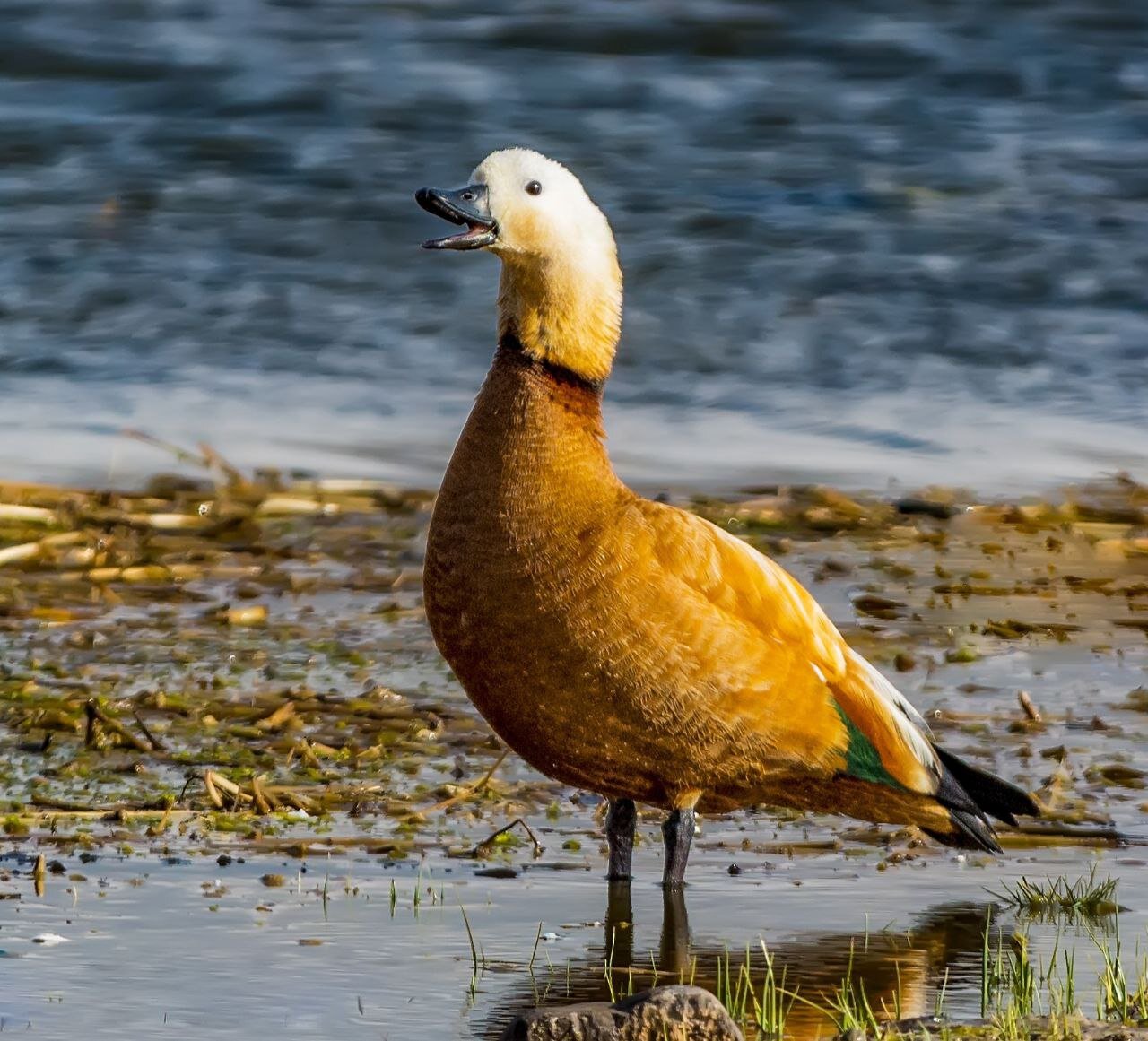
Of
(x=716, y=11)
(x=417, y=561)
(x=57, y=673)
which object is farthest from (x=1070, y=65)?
(x=57, y=673)

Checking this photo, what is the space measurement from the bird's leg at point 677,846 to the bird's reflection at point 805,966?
0.39ft

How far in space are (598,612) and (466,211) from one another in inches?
→ 39.4

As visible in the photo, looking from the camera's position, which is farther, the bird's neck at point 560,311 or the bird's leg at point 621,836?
the bird's leg at point 621,836

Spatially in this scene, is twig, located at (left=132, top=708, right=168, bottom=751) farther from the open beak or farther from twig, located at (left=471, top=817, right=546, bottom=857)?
the open beak

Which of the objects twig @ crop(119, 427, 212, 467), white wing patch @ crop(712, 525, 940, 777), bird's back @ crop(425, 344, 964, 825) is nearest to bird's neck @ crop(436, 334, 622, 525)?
bird's back @ crop(425, 344, 964, 825)

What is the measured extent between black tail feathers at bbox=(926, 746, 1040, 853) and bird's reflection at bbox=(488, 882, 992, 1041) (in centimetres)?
40

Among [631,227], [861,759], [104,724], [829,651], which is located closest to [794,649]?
[829,651]

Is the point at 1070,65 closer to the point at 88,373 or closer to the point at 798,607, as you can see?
the point at 88,373

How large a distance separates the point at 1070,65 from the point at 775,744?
1375cm

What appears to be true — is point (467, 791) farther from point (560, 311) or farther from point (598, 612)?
point (560, 311)

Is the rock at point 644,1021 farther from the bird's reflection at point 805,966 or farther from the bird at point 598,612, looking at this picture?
the bird at point 598,612

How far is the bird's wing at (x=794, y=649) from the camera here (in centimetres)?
572

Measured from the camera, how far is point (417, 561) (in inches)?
392

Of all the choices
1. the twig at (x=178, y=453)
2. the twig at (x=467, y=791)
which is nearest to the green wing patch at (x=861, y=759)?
the twig at (x=467, y=791)
